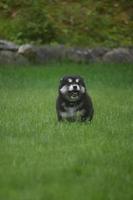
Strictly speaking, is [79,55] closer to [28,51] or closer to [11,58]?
[28,51]

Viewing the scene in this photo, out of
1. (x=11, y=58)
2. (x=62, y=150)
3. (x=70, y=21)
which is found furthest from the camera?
(x=70, y=21)

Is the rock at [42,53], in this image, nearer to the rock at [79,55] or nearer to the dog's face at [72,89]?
the rock at [79,55]

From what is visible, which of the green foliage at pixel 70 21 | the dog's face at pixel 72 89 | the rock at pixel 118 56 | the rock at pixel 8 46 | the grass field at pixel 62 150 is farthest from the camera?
the green foliage at pixel 70 21

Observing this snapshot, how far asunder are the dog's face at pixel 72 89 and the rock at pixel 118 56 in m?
11.4

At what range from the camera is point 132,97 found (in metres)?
17.0

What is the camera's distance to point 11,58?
75.9 ft

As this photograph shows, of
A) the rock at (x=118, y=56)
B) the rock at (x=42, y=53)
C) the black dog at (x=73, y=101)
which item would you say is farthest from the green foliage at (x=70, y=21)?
the black dog at (x=73, y=101)

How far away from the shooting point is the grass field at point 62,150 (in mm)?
7686

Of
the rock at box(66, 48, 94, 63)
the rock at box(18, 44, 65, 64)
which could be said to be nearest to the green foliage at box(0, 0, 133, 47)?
the rock at box(66, 48, 94, 63)

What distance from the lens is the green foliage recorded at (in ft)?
79.7

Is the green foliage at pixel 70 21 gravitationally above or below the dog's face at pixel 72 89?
below

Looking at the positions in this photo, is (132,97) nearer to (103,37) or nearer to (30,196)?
(103,37)

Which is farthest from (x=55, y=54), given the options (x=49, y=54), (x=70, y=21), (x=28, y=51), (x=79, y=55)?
(x=70, y=21)

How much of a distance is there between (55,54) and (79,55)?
80 centimetres
